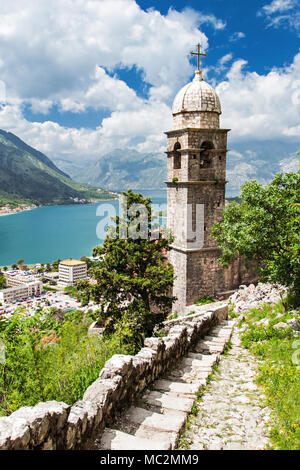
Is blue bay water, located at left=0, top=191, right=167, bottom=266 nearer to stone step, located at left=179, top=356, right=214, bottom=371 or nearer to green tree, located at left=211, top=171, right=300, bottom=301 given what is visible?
green tree, located at left=211, top=171, right=300, bottom=301

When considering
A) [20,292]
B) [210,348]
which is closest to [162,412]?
[210,348]

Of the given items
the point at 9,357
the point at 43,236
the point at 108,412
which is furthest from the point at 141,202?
the point at 43,236

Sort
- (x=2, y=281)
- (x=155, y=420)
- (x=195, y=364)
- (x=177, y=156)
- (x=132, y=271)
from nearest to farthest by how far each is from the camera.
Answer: (x=155, y=420), (x=195, y=364), (x=132, y=271), (x=177, y=156), (x=2, y=281)

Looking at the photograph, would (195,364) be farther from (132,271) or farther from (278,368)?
(132,271)

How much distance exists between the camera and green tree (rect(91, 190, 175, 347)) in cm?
1083

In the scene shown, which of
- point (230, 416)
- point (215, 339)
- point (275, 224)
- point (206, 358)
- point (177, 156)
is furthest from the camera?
point (177, 156)

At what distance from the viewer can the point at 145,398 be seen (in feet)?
15.3

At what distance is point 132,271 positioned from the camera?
11438mm

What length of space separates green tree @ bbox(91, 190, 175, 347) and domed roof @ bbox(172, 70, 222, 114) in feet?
22.5

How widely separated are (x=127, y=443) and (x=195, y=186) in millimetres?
13879

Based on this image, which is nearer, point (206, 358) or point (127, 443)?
point (127, 443)

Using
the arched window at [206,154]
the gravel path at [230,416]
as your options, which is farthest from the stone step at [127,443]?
the arched window at [206,154]

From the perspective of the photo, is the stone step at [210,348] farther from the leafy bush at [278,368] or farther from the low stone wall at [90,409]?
the low stone wall at [90,409]

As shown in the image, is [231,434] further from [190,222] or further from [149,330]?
[190,222]
